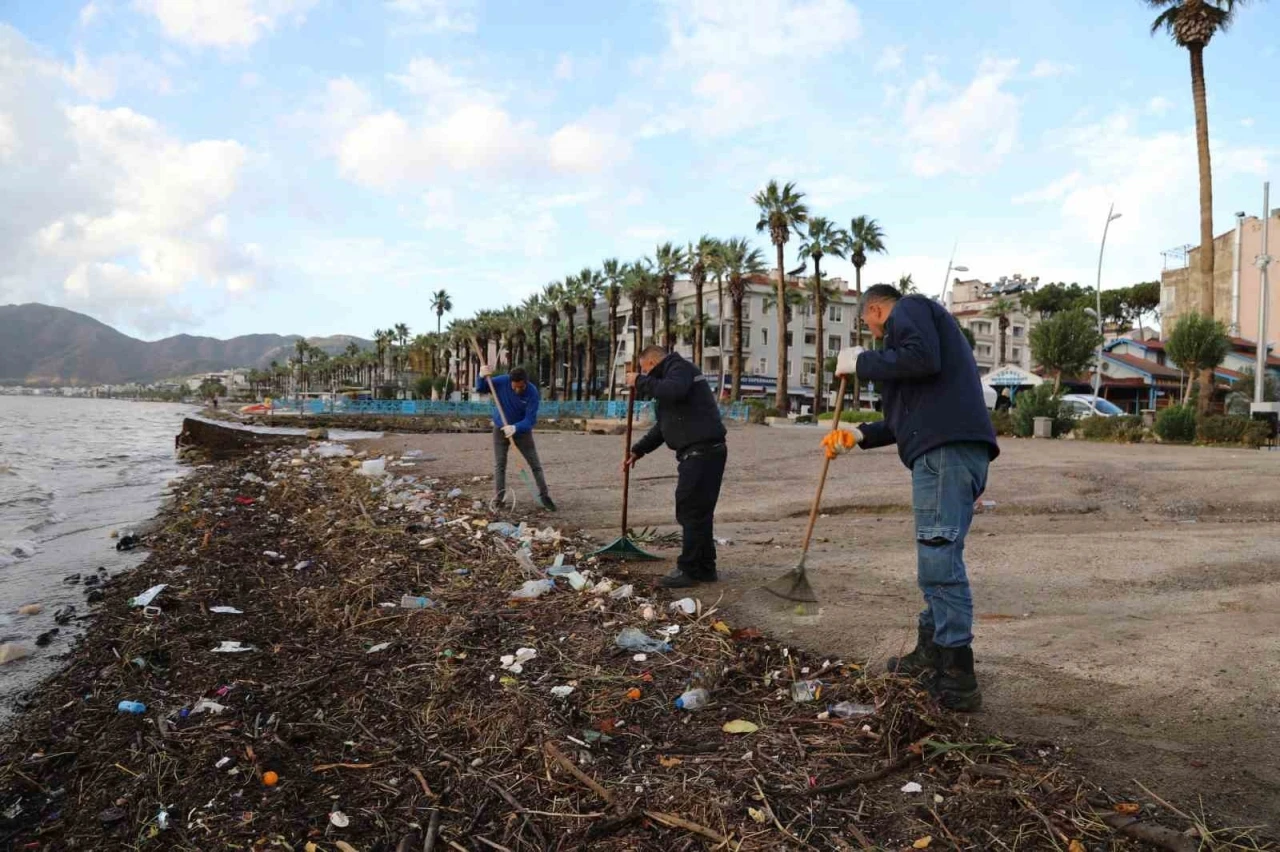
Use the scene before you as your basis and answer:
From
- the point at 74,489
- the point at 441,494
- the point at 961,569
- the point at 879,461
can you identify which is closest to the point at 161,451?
the point at 74,489

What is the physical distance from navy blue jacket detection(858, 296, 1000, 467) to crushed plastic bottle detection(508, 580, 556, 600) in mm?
2522

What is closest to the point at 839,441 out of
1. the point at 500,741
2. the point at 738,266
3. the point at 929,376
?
the point at 929,376

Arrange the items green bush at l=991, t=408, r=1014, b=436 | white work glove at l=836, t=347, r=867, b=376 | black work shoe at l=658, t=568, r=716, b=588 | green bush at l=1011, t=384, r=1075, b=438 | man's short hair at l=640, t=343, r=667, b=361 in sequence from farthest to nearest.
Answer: green bush at l=991, t=408, r=1014, b=436
green bush at l=1011, t=384, r=1075, b=438
man's short hair at l=640, t=343, r=667, b=361
black work shoe at l=658, t=568, r=716, b=588
white work glove at l=836, t=347, r=867, b=376

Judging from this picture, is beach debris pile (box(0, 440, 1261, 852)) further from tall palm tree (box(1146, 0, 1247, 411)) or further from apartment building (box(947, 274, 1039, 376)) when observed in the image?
apartment building (box(947, 274, 1039, 376))

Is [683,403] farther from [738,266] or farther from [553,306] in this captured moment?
[553,306]

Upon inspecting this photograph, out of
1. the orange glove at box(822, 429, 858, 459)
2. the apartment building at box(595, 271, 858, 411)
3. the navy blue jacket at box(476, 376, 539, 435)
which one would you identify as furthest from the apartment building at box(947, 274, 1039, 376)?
the orange glove at box(822, 429, 858, 459)

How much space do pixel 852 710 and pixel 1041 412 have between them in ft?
72.1

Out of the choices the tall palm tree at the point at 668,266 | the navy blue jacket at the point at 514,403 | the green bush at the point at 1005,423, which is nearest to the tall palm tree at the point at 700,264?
the tall palm tree at the point at 668,266

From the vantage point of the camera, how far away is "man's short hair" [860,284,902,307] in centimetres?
354

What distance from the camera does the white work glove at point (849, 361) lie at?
3.36 m

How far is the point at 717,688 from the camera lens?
342cm

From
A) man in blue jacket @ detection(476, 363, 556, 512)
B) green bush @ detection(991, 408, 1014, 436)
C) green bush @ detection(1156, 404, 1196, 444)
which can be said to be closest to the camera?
man in blue jacket @ detection(476, 363, 556, 512)

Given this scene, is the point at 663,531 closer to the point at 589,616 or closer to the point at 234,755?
the point at 589,616

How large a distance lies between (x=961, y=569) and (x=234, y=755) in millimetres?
2971
